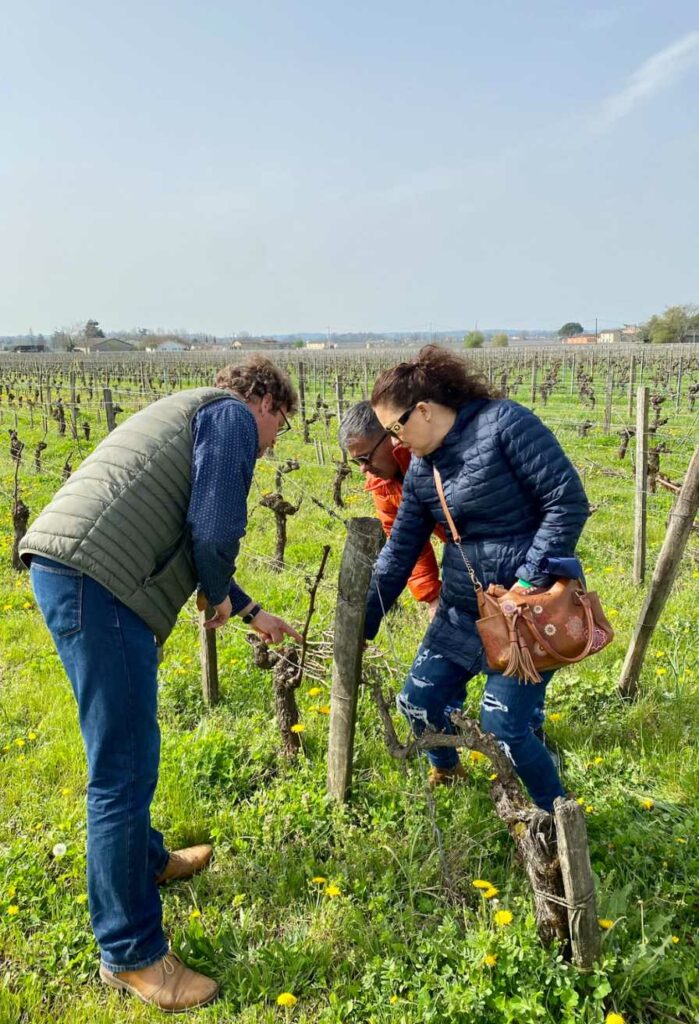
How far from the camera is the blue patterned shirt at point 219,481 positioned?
6.45 feet

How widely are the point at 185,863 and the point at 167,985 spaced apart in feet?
1.72

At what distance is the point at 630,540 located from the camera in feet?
23.3

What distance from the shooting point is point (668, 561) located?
11.0ft

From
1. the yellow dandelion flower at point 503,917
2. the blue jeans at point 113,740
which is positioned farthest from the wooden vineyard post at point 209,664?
the yellow dandelion flower at point 503,917

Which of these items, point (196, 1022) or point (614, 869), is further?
point (614, 869)

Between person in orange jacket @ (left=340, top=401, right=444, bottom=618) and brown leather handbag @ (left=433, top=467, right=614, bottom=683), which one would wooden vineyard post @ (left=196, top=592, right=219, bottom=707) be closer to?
person in orange jacket @ (left=340, top=401, right=444, bottom=618)

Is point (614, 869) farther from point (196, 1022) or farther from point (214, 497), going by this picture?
point (214, 497)

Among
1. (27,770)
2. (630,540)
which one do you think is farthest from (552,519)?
(630,540)

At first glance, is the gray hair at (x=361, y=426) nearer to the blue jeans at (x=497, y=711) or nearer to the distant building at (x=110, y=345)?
the blue jeans at (x=497, y=711)

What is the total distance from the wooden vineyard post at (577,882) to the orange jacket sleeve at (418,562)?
1.51 metres

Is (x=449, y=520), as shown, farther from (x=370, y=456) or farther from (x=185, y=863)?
(x=185, y=863)

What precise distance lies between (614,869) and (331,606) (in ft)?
9.80

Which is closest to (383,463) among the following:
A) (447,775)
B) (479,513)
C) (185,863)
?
(479,513)

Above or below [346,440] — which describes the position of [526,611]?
below
